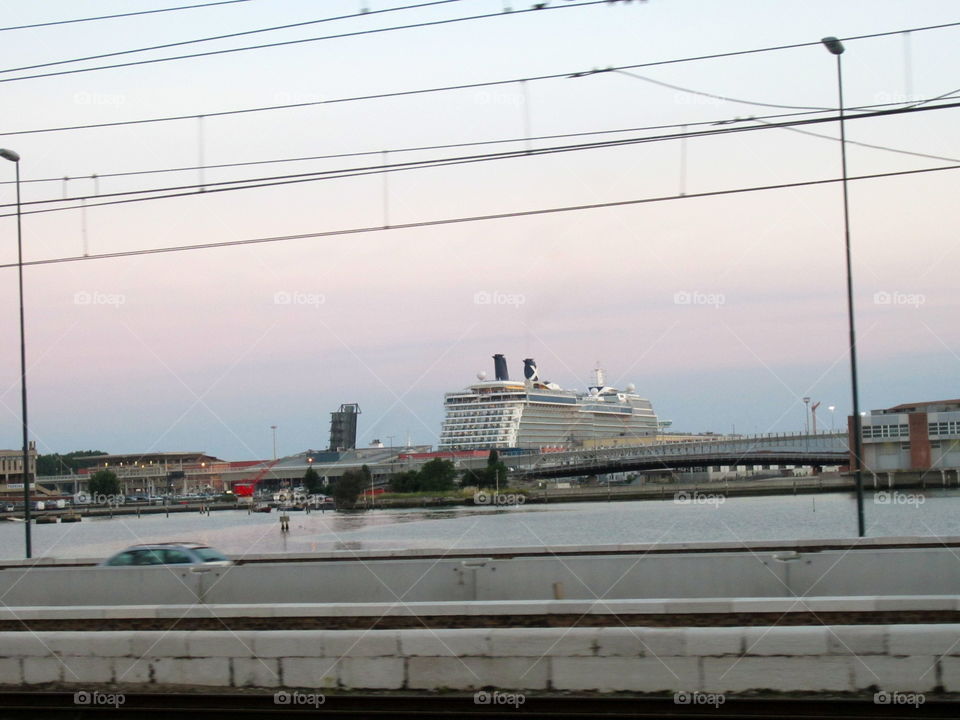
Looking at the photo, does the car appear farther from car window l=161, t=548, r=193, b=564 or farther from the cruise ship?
the cruise ship

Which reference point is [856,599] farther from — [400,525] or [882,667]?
[400,525]

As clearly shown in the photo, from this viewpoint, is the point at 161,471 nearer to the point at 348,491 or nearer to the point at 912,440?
the point at 348,491

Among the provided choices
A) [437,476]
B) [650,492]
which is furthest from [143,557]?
[650,492]

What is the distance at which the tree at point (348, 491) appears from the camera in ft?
200

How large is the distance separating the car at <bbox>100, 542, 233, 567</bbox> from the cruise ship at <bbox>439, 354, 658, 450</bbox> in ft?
210

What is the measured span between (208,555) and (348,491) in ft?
152

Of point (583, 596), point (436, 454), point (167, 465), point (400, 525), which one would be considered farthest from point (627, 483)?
point (583, 596)

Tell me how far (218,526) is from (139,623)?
47737 mm

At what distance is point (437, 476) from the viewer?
6075 cm

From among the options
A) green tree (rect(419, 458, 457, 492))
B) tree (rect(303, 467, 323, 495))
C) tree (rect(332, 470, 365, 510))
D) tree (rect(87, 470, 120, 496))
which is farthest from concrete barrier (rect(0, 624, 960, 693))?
tree (rect(303, 467, 323, 495))

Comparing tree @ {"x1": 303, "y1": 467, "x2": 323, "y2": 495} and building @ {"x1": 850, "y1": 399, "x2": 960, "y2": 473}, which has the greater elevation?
building @ {"x1": 850, "y1": 399, "x2": 960, "y2": 473}

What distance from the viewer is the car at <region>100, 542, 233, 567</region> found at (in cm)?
1504

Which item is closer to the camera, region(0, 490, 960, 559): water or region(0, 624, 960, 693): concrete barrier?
region(0, 624, 960, 693): concrete barrier

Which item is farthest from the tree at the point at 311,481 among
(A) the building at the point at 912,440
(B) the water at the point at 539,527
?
(A) the building at the point at 912,440
